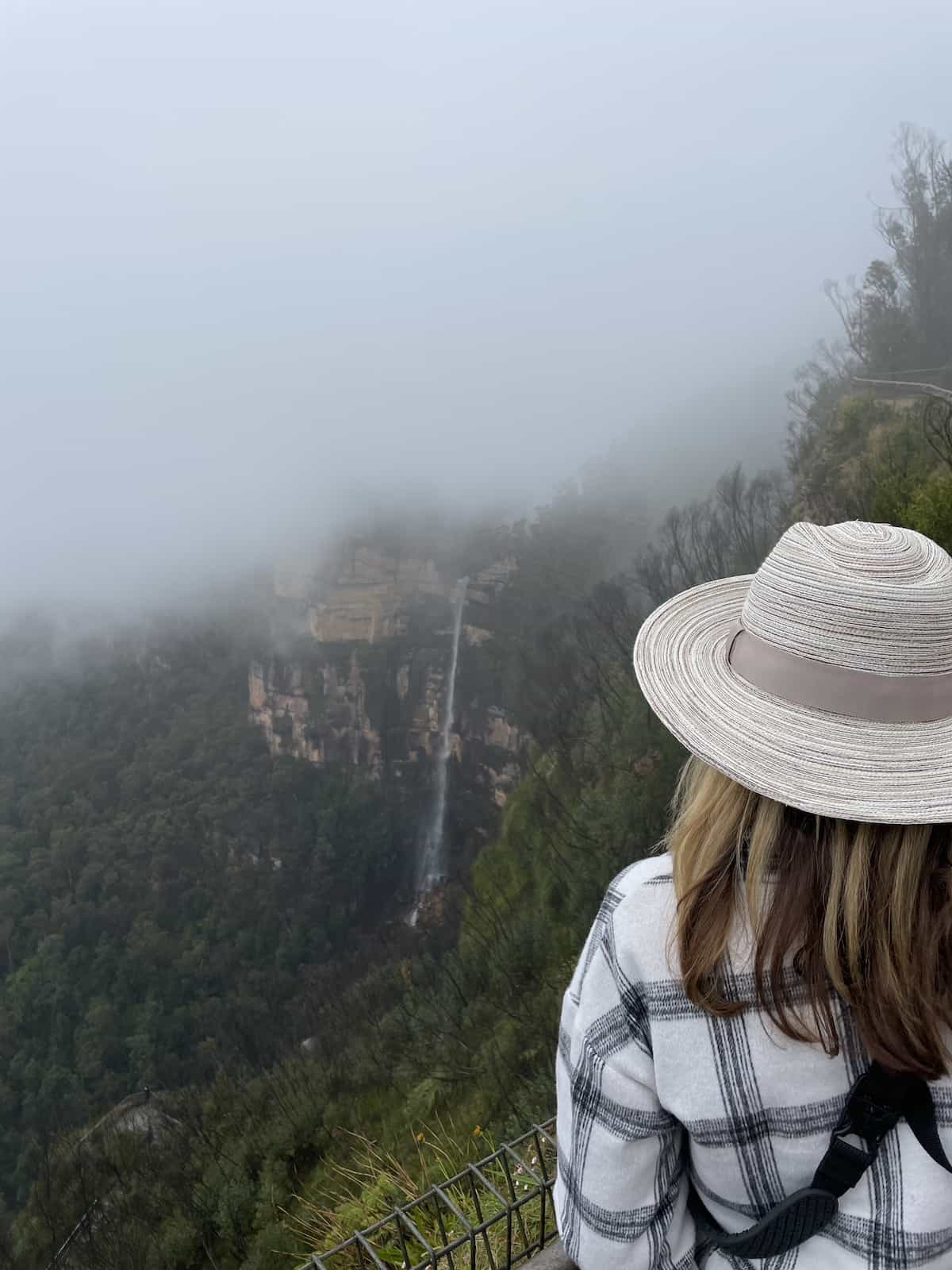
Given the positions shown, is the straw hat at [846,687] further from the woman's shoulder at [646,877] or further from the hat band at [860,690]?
the woman's shoulder at [646,877]

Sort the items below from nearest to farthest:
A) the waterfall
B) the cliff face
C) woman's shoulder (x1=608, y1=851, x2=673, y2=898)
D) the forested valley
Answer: woman's shoulder (x1=608, y1=851, x2=673, y2=898) → the forested valley → the waterfall → the cliff face

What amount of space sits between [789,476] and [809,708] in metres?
36.5

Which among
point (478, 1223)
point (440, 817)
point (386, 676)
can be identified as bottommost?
point (440, 817)

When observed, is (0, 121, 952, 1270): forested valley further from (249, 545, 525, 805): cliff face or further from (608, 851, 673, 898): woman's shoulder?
(608, 851, 673, 898): woman's shoulder

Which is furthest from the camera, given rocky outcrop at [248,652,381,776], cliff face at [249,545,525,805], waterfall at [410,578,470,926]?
rocky outcrop at [248,652,381,776]

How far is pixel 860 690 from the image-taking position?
4.17 ft

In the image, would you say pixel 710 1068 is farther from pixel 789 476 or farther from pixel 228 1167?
pixel 789 476

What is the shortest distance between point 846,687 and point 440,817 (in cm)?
6785

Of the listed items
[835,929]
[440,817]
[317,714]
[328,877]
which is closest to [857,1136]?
[835,929]

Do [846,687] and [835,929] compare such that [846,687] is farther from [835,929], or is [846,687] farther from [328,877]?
[328,877]

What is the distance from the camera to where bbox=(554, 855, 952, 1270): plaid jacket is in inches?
49.3

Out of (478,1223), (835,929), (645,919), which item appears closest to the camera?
(835,929)

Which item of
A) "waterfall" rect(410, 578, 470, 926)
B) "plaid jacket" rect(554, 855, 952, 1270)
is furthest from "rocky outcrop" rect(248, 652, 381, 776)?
"plaid jacket" rect(554, 855, 952, 1270)

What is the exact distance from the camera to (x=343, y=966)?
171 feet
